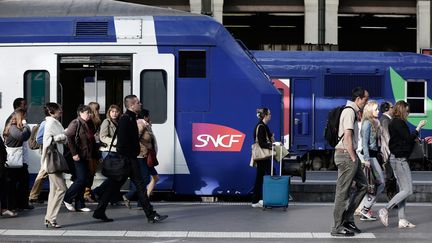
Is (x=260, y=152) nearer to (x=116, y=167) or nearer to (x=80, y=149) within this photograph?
(x=116, y=167)

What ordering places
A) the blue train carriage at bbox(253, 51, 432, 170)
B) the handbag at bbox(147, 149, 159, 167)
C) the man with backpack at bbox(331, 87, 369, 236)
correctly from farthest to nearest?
the blue train carriage at bbox(253, 51, 432, 170)
the handbag at bbox(147, 149, 159, 167)
the man with backpack at bbox(331, 87, 369, 236)

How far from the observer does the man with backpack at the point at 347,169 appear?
1044 centimetres

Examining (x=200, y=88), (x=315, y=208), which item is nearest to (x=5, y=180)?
(x=200, y=88)

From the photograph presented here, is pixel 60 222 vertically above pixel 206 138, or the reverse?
pixel 206 138

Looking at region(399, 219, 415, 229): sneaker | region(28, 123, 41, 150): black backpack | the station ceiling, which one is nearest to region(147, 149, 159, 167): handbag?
region(28, 123, 41, 150): black backpack

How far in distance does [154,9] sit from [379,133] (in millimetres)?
4903

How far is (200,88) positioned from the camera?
1409 cm

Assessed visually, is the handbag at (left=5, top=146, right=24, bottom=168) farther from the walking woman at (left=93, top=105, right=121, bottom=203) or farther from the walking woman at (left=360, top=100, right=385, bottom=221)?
the walking woman at (left=360, top=100, right=385, bottom=221)

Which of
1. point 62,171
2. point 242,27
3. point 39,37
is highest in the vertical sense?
point 242,27

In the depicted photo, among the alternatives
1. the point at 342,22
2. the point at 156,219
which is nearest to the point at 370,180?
the point at 156,219

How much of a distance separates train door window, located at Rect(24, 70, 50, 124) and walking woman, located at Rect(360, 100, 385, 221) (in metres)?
5.61

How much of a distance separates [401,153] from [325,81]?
1086 cm

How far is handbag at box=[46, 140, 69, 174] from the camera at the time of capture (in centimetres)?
1119

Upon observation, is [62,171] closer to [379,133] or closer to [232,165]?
[232,165]
